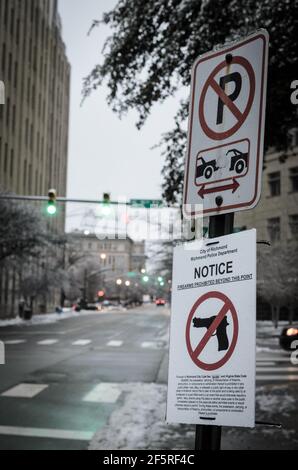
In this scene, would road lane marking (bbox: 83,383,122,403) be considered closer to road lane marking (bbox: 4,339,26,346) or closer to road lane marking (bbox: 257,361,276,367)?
road lane marking (bbox: 257,361,276,367)

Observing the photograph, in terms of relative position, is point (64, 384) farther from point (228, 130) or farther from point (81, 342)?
point (81, 342)

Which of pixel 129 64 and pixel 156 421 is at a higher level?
pixel 129 64

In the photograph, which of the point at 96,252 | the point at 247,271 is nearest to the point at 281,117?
the point at 247,271

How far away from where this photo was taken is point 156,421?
28.9 ft

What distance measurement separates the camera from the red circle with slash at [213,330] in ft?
8.02

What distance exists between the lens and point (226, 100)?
2.78m

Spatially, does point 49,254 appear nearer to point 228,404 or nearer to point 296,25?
point 296,25

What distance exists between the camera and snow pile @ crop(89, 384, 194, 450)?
7.27 m

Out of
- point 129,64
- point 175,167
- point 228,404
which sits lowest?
point 228,404

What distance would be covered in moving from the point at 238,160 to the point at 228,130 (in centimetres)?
17

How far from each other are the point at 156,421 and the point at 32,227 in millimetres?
28272

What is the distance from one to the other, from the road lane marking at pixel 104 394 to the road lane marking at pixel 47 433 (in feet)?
9.54

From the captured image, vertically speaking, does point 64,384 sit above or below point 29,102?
below

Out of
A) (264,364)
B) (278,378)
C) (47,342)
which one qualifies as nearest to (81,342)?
(47,342)
